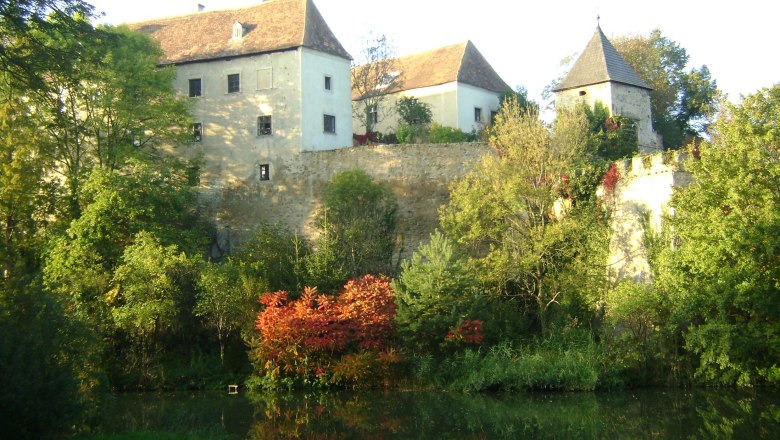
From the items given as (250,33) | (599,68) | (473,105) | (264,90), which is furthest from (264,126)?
(599,68)

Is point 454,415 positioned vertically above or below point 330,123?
below

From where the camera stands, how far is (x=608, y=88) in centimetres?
3497

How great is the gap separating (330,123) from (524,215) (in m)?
12.1

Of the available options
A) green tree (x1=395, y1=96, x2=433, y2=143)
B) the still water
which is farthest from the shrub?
the still water

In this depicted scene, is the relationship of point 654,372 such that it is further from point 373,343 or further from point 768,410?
point 373,343

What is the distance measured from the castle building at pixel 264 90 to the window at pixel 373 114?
5.48 metres

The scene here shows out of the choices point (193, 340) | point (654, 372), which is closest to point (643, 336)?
point (654, 372)

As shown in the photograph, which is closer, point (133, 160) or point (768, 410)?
point (768, 410)

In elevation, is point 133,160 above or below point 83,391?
above

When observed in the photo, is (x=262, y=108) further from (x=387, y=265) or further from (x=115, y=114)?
(x=387, y=265)

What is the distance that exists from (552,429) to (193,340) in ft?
48.5

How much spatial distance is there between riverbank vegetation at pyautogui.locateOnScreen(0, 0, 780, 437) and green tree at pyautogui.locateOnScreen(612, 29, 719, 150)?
28.4 feet

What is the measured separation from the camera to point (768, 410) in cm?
1803

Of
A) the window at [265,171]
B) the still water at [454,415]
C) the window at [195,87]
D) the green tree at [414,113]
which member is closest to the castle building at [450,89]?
the green tree at [414,113]
